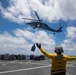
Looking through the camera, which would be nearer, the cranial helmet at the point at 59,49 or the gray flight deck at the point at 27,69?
the cranial helmet at the point at 59,49

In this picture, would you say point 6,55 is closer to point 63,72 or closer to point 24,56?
point 24,56

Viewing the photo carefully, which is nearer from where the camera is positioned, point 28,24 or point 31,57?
point 28,24

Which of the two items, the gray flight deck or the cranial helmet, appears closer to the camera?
the cranial helmet

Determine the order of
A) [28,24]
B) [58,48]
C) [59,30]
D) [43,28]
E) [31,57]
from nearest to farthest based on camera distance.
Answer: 1. [58,48]
2. [28,24]
3. [43,28]
4. [59,30]
5. [31,57]

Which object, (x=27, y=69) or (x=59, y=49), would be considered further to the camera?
(x=27, y=69)

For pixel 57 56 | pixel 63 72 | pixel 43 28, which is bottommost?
pixel 63 72

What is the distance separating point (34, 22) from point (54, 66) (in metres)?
38.1

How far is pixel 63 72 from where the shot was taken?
7.88 m

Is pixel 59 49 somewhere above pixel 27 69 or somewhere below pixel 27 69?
above

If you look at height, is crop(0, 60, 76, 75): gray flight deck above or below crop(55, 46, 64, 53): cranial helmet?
below

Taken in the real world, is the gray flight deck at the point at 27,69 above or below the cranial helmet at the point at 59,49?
below

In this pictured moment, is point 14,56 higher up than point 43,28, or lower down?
lower down

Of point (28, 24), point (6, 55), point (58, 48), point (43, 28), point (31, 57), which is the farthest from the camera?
point (31, 57)

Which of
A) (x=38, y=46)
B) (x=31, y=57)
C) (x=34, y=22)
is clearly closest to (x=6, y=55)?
(x=31, y=57)
